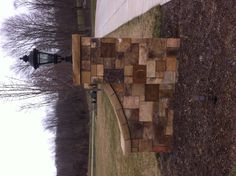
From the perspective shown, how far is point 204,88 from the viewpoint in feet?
22.8

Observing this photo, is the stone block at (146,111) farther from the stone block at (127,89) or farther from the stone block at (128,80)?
the stone block at (128,80)

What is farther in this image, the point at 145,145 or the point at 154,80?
the point at 145,145

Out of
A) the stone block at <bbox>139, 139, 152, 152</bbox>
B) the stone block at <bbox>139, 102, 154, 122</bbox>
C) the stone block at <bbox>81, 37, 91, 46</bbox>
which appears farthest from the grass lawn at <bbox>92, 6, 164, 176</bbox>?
the stone block at <bbox>81, 37, 91, 46</bbox>

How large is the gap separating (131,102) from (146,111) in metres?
0.25

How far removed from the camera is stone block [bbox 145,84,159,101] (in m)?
7.89

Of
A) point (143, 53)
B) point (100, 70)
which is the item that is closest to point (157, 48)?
point (143, 53)

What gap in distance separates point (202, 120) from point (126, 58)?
1.41m

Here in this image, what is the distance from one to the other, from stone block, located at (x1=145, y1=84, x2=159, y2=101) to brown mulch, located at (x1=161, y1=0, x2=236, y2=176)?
29 centimetres

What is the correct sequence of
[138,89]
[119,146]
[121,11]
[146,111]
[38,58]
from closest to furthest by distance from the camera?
1. [138,89]
2. [146,111]
3. [38,58]
4. [119,146]
5. [121,11]

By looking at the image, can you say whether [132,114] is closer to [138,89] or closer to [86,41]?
[138,89]

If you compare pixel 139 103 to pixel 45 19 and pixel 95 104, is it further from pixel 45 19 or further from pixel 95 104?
pixel 45 19

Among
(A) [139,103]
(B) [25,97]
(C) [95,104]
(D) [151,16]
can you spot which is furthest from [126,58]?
(C) [95,104]

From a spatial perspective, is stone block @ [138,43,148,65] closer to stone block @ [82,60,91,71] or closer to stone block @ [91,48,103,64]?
stone block @ [91,48,103,64]

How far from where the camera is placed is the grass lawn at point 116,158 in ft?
33.0
